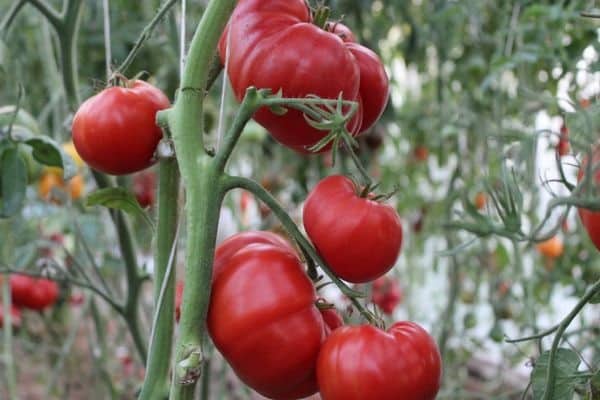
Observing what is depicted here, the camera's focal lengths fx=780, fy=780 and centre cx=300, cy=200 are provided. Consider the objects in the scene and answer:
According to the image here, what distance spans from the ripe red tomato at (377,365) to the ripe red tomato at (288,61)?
0.12m

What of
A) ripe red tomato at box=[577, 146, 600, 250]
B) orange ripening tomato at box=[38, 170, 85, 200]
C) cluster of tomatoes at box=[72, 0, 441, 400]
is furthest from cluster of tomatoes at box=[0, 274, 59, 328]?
ripe red tomato at box=[577, 146, 600, 250]

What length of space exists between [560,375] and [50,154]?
0.48m

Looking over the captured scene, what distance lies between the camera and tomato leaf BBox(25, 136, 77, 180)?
2.29 ft

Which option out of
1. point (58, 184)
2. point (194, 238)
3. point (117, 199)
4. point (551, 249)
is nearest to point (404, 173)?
point (551, 249)

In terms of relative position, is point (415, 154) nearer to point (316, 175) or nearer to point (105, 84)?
point (316, 175)

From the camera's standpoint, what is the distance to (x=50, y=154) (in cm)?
72

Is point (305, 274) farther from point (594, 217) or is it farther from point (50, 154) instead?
point (50, 154)

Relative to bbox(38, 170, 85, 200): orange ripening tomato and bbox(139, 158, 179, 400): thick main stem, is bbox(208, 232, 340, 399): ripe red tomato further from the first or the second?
bbox(38, 170, 85, 200): orange ripening tomato

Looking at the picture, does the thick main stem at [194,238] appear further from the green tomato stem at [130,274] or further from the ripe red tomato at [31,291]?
the ripe red tomato at [31,291]

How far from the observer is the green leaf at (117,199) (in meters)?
0.56

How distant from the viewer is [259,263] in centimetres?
46

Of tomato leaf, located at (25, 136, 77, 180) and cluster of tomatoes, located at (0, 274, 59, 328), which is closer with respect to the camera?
tomato leaf, located at (25, 136, 77, 180)

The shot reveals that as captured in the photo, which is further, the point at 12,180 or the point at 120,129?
the point at 12,180

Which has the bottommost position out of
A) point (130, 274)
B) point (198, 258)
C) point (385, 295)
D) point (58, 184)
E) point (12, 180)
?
point (385, 295)
